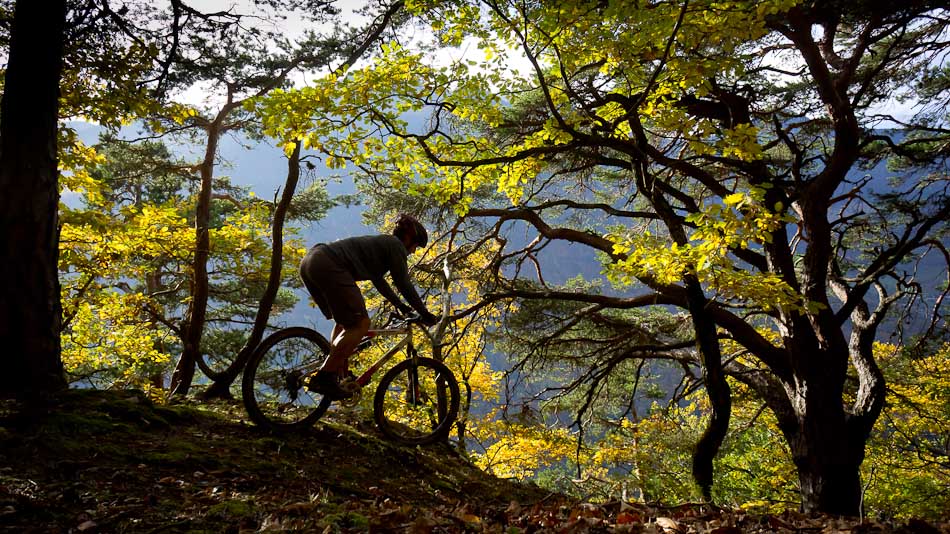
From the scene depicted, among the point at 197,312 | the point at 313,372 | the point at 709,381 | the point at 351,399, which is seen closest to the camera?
the point at 351,399

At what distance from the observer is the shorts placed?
4.31 meters

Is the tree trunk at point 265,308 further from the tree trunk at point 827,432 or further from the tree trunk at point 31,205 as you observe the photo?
the tree trunk at point 827,432

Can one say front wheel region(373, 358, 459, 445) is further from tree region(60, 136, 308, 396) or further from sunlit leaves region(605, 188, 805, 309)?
tree region(60, 136, 308, 396)

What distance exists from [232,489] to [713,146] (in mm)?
4878

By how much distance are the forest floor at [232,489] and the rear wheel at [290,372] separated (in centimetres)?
17

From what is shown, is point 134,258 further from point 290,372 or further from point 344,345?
point 344,345

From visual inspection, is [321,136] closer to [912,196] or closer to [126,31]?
[126,31]

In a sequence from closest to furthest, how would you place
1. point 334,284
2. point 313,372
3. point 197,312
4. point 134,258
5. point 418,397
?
point 334,284 < point 313,372 < point 418,397 < point 197,312 < point 134,258

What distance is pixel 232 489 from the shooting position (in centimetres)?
317

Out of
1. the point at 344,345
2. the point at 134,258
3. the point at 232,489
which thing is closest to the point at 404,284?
the point at 344,345

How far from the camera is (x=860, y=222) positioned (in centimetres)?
843

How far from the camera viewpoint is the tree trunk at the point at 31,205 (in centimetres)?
425

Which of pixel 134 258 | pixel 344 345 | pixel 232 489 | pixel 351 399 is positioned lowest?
pixel 232 489

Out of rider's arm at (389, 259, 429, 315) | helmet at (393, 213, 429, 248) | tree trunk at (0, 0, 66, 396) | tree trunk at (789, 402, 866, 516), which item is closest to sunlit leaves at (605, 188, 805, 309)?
helmet at (393, 213, 429, 248)
